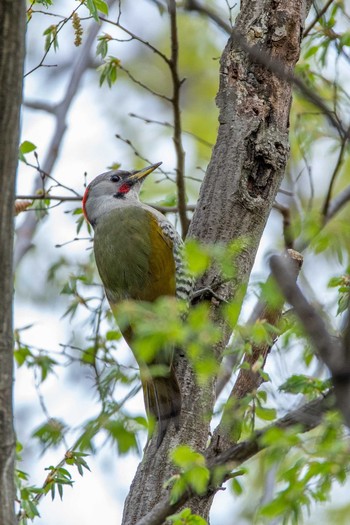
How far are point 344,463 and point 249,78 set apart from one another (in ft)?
7.00

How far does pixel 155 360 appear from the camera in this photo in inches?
146

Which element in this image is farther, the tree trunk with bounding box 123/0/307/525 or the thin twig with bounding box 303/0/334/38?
the thin twig with bounding box 303/0/334/38

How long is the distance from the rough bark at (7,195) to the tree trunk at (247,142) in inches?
50.9

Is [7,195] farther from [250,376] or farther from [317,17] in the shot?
[317,17]

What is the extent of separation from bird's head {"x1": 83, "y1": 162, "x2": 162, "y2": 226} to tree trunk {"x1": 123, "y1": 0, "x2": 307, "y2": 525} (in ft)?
5.79

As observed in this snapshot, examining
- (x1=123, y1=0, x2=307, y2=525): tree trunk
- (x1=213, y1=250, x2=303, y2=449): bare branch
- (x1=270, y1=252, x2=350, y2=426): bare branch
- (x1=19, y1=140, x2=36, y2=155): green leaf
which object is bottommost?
(x1=270, y1=252, x2=350, y2=426): bare branch

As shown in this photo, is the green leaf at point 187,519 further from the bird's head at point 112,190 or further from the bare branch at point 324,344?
the bird's head at point 112,190

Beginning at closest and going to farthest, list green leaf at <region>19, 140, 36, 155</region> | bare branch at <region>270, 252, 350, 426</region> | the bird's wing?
bare branch at <region>270, 252, 350, 426</region> < the bird's wing < green leaf at <region>19, 140, 36, 155</region>

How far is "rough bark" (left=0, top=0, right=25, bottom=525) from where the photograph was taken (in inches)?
93.3

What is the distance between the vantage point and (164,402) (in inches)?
146

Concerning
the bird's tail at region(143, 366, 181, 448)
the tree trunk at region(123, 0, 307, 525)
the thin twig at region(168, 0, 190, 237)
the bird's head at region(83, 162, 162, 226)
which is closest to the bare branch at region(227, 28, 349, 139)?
the tree trunk at region(123, 0, 307, 525)

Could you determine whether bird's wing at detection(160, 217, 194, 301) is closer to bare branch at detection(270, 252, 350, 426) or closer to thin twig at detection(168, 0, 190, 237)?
thin twig at detection(168, 0, 190, 237)

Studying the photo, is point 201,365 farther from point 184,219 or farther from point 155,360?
point 184,219

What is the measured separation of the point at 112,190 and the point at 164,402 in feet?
8.21
